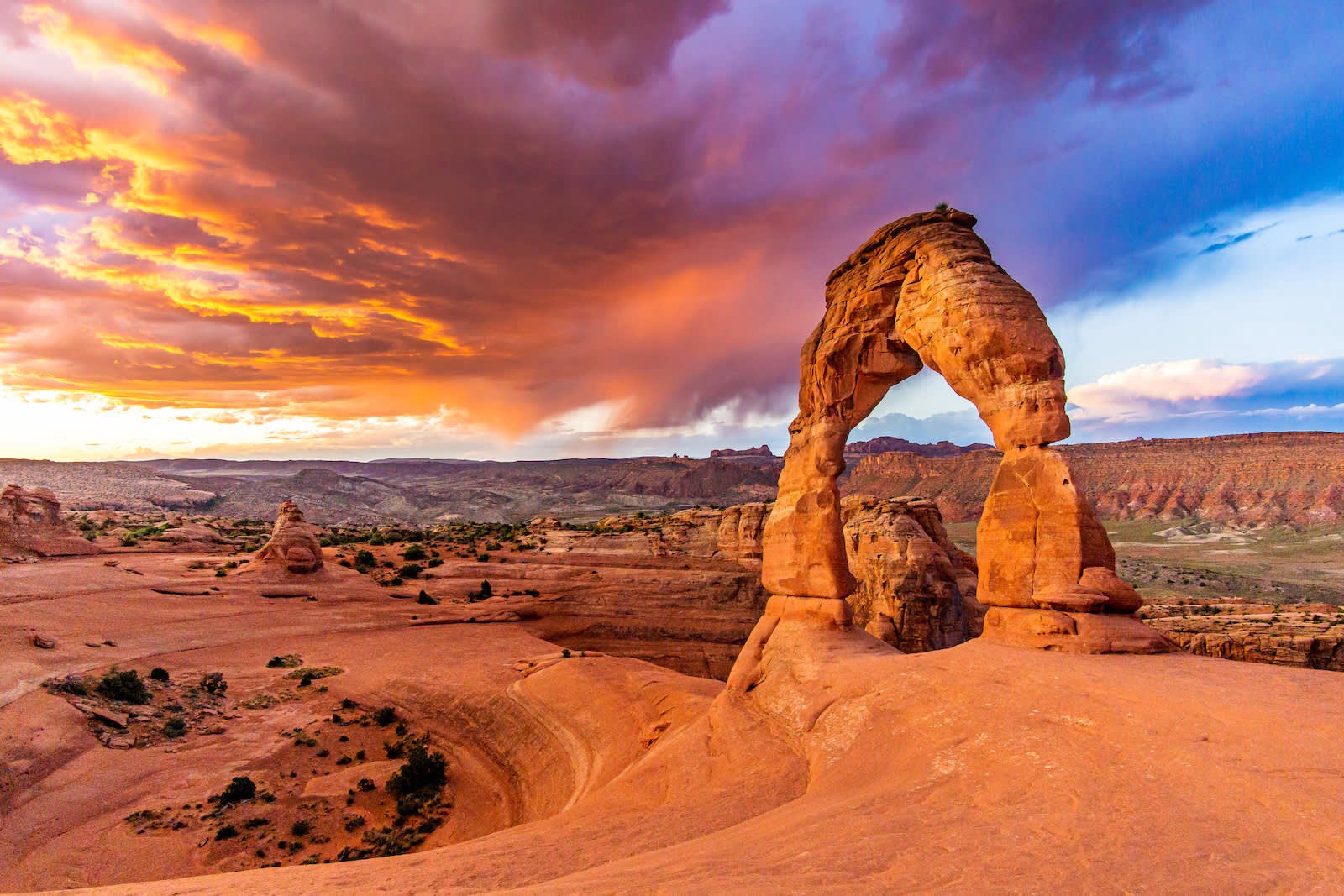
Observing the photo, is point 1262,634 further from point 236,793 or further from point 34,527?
point 34,527

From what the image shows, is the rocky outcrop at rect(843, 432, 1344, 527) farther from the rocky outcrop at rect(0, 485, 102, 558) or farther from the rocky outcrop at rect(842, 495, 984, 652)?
the rocky outcrop at rect(0, 485, 102, 558)

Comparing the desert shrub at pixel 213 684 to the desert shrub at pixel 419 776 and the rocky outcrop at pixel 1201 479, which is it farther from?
the rocky outcrop at pixel 1201 479

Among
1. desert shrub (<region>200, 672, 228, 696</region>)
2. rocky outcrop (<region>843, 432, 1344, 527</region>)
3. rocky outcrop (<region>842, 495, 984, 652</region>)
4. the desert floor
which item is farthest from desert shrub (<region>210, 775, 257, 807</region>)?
rocky outcrop (<region>843, 432, 1344, 527</region>)

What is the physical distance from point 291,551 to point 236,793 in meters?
22.4

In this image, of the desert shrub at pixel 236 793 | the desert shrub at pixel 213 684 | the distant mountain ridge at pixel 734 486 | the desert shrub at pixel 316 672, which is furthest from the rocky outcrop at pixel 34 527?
the distant mountain ridge at pixel 734 486

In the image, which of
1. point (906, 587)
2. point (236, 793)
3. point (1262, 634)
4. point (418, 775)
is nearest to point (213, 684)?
point (236, 793)

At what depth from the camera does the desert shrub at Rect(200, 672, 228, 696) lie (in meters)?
21.0

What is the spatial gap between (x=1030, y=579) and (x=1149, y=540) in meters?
98.1

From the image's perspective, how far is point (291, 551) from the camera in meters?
34.2

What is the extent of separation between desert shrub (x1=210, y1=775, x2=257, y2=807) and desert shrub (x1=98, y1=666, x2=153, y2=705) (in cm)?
667

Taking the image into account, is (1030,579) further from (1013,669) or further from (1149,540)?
(1149,540)

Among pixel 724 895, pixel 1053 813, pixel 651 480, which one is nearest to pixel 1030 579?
pixel 1053 813

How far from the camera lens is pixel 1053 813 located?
571cm

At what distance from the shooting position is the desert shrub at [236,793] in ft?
48.3
